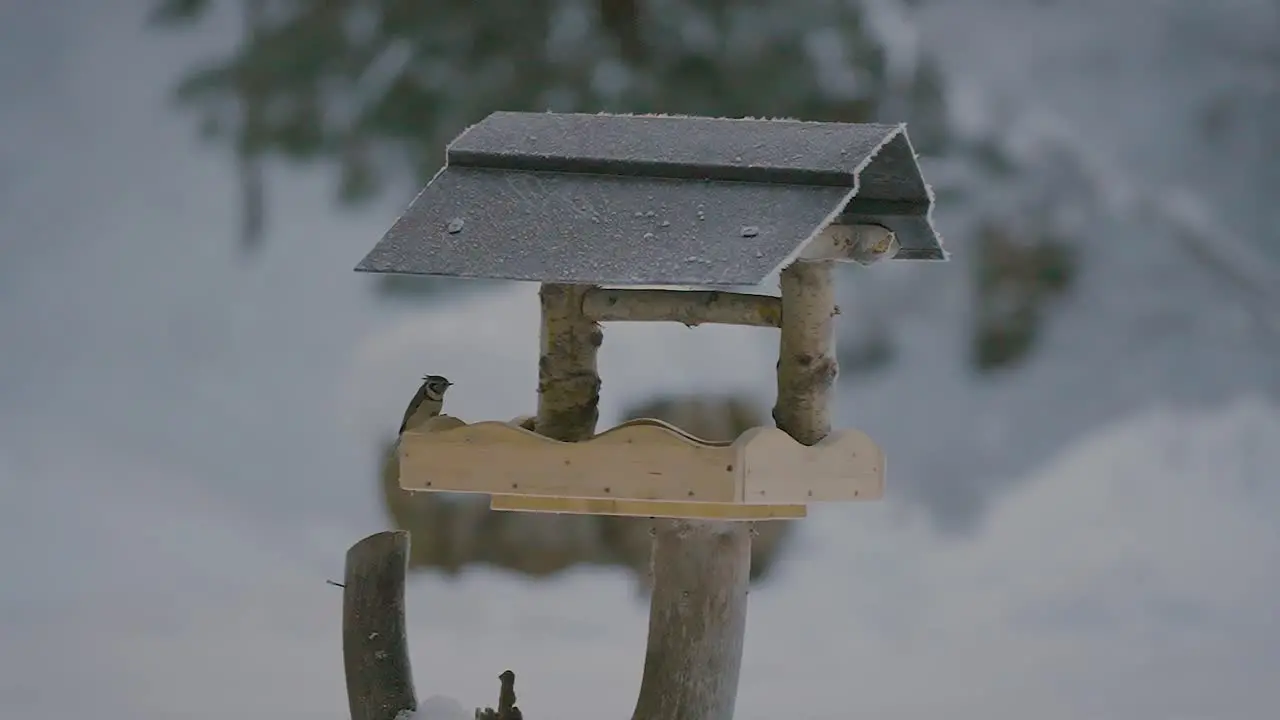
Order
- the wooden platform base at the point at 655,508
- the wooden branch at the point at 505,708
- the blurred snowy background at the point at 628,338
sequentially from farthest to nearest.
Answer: the blurred snowy background at the point at 628,338 → the wooden branch at the point at 505,708 → the wooden platform base at the point at 655,508

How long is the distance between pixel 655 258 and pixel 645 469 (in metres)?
0.29

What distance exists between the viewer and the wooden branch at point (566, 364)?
2826mm

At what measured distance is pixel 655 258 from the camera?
2.57m

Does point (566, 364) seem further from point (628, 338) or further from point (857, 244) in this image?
point (628, 338)

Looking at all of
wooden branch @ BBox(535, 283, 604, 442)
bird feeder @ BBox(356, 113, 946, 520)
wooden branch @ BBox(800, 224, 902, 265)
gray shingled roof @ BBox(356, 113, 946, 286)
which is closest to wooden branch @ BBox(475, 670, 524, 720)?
bird feeder @ BBox(356, 113, 946, 520)

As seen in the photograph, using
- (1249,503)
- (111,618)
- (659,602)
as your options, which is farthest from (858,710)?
(659,602)

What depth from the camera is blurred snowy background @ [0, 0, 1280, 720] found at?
18.5 ft

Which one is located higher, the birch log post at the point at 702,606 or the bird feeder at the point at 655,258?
the bird feeder at the point at 655,258

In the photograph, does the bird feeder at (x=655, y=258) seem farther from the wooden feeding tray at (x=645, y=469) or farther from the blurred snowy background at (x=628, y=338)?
the blurred snowy background at (x=628, y=338)

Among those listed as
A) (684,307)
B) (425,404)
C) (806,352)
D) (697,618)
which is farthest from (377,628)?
(806,352)

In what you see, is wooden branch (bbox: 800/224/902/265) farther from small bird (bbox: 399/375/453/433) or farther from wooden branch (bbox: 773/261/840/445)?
small bird (bbox: 399/375/453/433)

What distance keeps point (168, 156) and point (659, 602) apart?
13.2ft

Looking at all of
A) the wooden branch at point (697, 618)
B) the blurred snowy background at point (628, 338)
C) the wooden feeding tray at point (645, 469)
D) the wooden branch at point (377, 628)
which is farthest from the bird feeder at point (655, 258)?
the blurred snowy background at point (628, 338)

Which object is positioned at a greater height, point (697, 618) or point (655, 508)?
point (655, 508)
